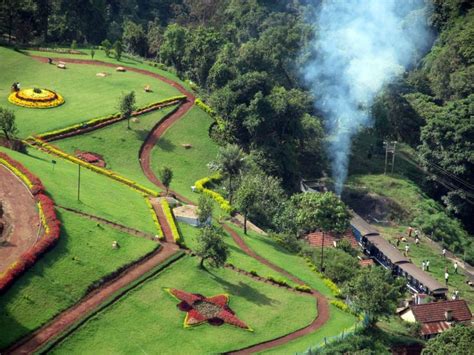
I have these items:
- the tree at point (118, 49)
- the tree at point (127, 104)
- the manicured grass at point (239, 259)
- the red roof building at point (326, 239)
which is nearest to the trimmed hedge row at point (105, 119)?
the tree at point (127, 104)

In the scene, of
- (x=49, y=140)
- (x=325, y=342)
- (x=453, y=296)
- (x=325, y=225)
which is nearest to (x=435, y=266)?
(x=453, y=296)

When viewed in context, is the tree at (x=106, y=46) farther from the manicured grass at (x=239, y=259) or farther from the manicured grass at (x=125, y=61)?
the manicured grass at (x=239, y=259)

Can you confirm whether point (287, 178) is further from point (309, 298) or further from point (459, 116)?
point (309, 298)

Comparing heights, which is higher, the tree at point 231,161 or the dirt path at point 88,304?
the tree at point 231,161

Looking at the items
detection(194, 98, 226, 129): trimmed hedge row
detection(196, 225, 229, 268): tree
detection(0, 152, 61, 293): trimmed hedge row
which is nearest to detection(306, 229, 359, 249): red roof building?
detection(196, 225, 229, 268): tree

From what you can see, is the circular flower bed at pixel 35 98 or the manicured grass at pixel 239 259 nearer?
the manicured grass at pixel 239 259

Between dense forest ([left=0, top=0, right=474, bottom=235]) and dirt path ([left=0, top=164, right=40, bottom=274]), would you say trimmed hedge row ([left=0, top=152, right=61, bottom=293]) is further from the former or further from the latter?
dense forest ([left=0, top=0, right=474, bottom=235])
